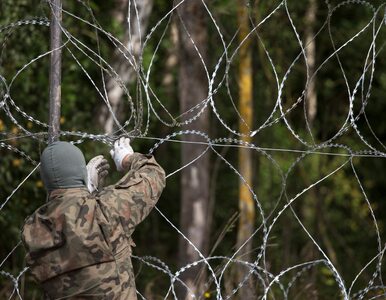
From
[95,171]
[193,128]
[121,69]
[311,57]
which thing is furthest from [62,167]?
[311,57]

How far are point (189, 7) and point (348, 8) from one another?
5217 mm

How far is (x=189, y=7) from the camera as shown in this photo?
29.3 feet

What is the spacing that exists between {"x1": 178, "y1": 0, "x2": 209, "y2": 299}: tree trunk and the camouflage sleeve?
15.4 feet

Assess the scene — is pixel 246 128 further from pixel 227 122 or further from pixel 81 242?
pixel 81 242

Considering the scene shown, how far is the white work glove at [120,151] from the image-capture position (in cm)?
422

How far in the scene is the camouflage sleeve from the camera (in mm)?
3791

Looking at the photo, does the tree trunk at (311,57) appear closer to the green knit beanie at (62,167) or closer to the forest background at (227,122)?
the forest background at (227,122)

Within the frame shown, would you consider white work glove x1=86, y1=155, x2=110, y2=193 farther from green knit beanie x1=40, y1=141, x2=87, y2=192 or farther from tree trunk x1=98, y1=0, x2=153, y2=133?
tree trunk x1=98, y1=0, x2=153, y2=133

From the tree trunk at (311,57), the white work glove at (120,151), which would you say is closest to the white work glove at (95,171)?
the white work glove at (120,151)

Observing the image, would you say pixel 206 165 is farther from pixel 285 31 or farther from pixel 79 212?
pixel 79 212

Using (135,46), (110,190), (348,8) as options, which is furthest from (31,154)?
(348,8)

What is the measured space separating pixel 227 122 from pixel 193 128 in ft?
13.0

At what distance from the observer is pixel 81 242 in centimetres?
362

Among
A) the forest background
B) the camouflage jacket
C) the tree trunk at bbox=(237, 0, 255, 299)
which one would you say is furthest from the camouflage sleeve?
the tree trunk at bbox=(237, 0, 255, 299)
